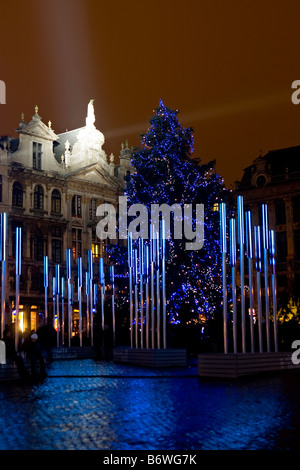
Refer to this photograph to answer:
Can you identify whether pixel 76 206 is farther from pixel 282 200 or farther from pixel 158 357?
pixel 158 357

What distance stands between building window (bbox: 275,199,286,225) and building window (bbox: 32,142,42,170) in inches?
873

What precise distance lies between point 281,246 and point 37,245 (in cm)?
2228

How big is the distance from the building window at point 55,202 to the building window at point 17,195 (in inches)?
138

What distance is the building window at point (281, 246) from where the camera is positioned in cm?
5969

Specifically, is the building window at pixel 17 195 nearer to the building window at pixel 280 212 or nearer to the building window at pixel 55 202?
the building window at pixel 55 202

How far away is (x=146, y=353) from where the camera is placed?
23.6 meters

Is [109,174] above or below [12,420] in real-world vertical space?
above

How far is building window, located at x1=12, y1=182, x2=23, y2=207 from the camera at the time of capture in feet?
164

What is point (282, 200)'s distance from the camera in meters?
60.5

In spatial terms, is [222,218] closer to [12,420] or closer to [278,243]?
[12,420]

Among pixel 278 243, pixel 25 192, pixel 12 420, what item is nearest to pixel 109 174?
pixel 25 192

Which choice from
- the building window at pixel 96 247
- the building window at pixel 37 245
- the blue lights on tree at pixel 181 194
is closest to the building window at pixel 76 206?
the building window at pixel 96 247
